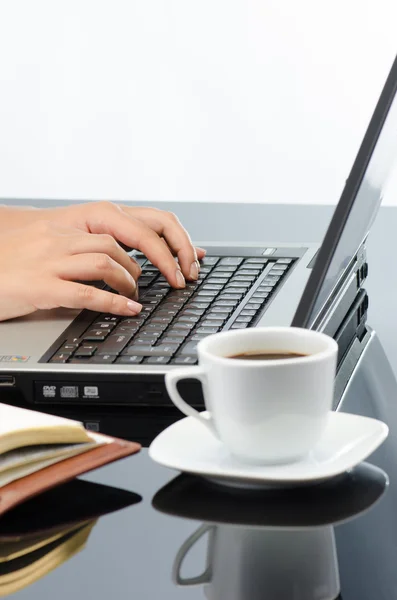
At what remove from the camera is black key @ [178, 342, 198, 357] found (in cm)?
83

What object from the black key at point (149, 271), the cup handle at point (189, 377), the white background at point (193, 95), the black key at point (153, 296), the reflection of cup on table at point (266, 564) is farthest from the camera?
the white background at point (193, 95)

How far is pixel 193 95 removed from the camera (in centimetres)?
489

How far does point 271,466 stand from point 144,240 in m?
0.51

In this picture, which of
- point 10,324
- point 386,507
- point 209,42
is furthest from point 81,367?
point 209,42

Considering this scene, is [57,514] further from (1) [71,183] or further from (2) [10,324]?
(1) [71,183]

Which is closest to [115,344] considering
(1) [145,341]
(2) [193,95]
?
(1) [145,341]

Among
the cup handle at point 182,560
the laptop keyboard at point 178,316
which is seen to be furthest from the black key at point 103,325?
the cup handle at point 182,560

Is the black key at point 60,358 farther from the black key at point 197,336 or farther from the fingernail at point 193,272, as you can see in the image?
the fingernail at point 193,272

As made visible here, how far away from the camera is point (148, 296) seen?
1.03 meters

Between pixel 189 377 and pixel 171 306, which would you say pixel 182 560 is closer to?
pixel 189 377

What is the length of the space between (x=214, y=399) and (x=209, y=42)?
4418 millimetres

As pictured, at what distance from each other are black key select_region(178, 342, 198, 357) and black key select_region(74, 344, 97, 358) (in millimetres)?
70

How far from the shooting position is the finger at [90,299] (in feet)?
3.02

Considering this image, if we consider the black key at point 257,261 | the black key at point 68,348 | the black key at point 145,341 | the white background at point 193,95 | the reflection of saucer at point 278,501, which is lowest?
the white background at point 193,95
